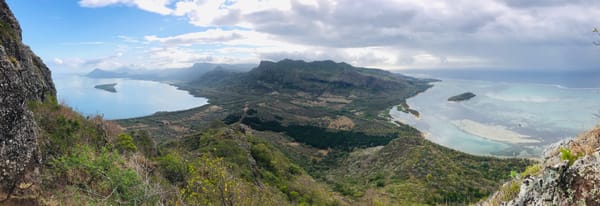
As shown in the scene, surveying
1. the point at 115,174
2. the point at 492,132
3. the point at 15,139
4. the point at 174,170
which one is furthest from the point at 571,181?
the point at 492,132

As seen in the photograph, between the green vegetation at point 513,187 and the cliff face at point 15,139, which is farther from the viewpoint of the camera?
the cliff face at point 15,139

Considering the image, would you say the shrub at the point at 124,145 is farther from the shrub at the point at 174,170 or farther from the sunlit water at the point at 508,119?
the sunlit water at the point at 508,119

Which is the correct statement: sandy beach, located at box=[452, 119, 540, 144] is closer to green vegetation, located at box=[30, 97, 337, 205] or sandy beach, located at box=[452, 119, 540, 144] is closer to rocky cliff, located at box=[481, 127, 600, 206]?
green vegetation, located at box=[30, 97, 337, 205]

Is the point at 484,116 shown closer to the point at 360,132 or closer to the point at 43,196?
the point at 360,132

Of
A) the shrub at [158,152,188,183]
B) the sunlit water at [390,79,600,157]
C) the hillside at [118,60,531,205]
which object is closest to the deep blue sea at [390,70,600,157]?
the sunlit water at [390,79,600,157]

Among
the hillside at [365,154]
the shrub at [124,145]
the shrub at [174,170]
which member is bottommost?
the hillside at [365,154]

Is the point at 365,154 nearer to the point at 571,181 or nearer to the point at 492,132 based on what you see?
the point at 492,132

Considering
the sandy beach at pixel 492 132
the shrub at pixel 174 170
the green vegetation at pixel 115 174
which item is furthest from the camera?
the sandy beach at pixel 492 132

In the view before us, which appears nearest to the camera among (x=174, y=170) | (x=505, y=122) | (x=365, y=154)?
(x=174, y=170)

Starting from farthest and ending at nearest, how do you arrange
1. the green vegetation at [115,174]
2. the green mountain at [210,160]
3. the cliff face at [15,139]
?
the green vegetation at [115,174] < the green mountain at [210,160] < the cliff face at [15,139]

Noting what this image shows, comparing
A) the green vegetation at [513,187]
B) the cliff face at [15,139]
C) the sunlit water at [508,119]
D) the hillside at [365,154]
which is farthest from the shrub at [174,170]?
the sunlit water at [508,119]
